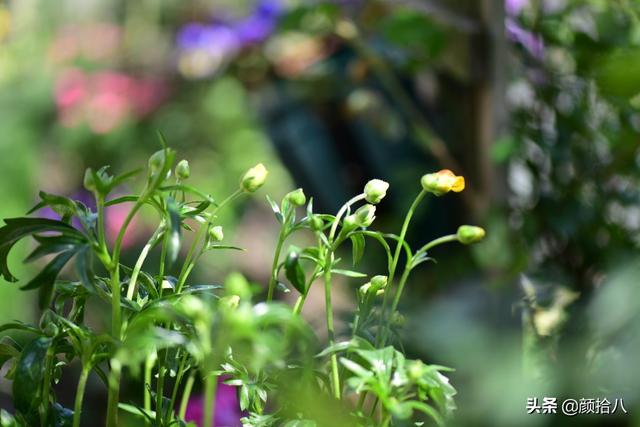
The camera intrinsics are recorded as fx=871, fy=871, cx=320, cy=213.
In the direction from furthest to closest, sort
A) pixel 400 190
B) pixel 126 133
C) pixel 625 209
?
pixel 126 133 → pixel 400 190 → pixel 625 209

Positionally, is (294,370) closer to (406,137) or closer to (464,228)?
(464,228)

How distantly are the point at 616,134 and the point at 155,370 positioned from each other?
698mm

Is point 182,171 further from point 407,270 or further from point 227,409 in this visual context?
point 227,409

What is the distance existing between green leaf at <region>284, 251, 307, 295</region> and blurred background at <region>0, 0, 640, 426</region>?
0.17m

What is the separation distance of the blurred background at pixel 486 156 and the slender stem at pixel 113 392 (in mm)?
253

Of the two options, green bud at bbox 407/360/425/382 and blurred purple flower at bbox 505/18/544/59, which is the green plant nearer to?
green bud at bbox 407/360/425/382

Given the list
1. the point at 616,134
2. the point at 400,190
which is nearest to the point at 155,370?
the point at 616,134

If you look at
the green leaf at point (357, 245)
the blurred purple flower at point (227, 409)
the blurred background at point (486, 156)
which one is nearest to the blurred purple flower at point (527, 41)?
the blurred background at point (486, 156)

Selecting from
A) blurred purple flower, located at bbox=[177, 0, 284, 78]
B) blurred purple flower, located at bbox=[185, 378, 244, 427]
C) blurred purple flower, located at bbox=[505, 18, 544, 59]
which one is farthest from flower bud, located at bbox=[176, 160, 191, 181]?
blurred purple flower, located at bbox=[177, 0, 284, 78]

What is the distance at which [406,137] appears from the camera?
1613 mm

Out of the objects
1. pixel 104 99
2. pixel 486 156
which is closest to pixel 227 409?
pixel 486 156

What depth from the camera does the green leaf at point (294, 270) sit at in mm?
371

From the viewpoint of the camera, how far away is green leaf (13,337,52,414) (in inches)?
14.8

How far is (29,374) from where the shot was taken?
0.38 metres
